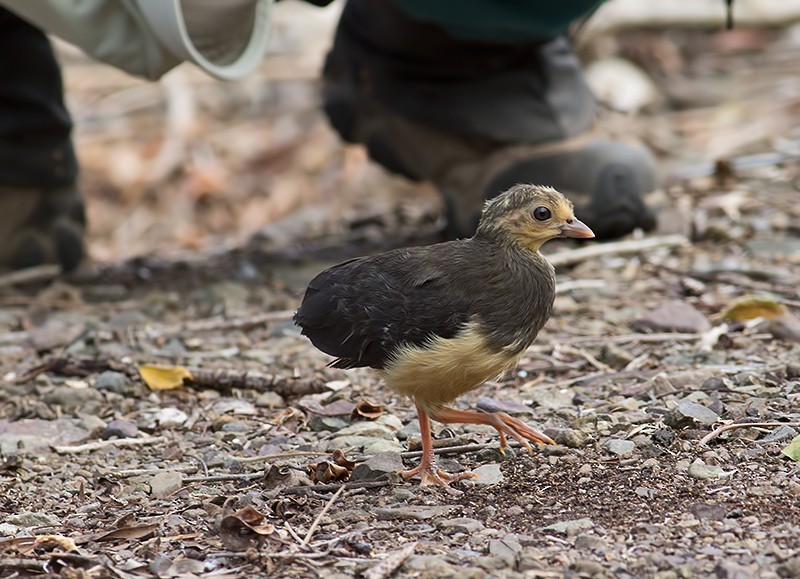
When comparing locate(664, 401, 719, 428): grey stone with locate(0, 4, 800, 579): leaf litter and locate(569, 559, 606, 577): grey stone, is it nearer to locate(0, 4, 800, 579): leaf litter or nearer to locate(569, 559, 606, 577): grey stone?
locate(0, 4, 800, 579): leaf litter

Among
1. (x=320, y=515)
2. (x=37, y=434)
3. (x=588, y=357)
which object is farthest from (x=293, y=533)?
(x=588, y=357)

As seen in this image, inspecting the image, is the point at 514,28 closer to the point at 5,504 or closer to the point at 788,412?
the point at 788,412

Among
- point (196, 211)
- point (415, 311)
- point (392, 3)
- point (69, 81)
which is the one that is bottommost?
point (196, 211)

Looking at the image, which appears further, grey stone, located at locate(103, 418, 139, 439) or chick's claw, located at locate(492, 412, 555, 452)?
grey stone, located at locate(103, 418, 139, 439)

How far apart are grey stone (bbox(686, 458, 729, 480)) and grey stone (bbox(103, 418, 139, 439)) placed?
5.43 ft

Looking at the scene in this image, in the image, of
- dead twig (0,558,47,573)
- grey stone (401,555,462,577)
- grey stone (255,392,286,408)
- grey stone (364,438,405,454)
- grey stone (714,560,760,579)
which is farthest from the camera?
grey stone (255,392,286,408)

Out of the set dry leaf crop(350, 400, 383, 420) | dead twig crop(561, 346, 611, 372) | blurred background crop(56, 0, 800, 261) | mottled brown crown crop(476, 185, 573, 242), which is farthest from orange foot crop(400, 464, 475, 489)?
blurred background crop(56, 0, 800, 261)

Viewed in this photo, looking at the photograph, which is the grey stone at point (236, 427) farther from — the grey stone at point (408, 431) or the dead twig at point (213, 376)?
the grey stone at point (408, 431)

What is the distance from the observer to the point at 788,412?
335cm

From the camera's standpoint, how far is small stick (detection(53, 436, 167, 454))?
358 centimetres

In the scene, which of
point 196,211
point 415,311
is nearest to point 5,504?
point 415,311

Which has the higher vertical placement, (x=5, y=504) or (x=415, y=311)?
(x=415, y=311)

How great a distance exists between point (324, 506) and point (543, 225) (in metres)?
0.91

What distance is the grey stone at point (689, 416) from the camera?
3307mm
